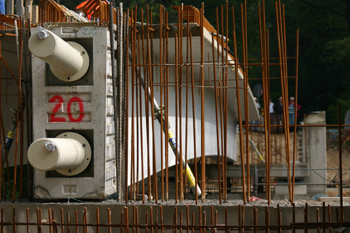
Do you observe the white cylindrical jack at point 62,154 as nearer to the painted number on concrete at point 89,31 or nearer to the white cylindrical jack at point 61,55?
the white cylindrical jack at point 61,55

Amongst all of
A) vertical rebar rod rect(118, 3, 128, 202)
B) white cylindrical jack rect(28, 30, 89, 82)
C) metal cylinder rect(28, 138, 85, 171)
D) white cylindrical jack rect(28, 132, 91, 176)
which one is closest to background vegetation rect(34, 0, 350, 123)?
vertical rebar rod rect(118, 3, 128, 202)

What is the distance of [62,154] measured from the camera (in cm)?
832

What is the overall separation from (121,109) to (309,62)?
38.2 m

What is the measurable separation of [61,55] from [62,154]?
5.00 ft

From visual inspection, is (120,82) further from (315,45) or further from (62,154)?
(315,45)

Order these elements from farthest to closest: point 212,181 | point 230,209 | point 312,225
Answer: point 212,181
point 230,209
point 312,225

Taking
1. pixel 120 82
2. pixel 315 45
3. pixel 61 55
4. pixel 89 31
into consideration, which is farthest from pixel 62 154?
pixel 315 45

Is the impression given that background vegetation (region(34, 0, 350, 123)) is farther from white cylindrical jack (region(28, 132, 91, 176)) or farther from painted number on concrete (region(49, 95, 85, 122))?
white cylindrical jack (region(28, 132, 91, 176))

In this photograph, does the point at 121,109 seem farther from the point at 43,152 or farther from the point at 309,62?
the point at 309,62

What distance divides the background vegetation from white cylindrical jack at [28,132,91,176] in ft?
104

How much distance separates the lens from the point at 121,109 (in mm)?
9211

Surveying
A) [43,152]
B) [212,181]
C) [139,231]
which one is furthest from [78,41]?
[212,181]

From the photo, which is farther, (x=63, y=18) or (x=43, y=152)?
(x=63, y=18)

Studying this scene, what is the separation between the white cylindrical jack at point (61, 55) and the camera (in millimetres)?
7988
